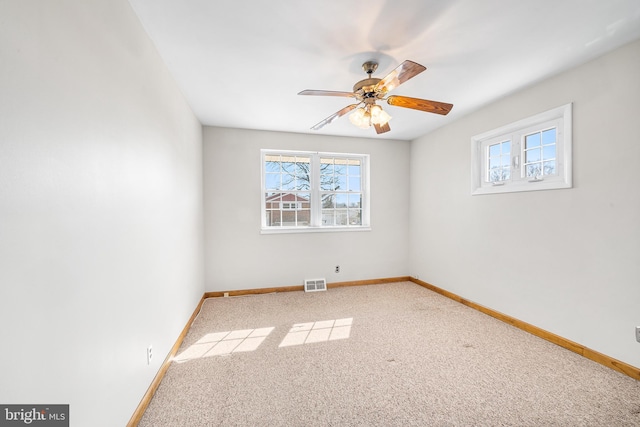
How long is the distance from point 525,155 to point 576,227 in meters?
0.93

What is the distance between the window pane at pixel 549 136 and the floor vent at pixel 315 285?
325cm

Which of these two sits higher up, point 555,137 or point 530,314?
point 555,137

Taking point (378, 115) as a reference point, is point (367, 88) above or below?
above

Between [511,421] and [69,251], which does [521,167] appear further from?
[69,251]

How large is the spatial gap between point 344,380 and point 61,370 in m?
1.64

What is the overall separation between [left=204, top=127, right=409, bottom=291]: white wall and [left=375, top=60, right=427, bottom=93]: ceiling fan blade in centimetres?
231

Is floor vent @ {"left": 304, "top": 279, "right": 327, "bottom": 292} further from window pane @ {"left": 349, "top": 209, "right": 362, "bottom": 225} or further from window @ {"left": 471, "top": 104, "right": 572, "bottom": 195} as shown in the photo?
window @ {"left": 471, "top": 104, "right": 572, "bottom": 195}

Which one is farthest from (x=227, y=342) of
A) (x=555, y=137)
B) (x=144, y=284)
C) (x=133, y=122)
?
(x=555, y=137)

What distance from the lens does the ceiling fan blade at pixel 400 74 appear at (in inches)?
63.8

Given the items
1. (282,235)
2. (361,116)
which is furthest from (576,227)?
(282,235)

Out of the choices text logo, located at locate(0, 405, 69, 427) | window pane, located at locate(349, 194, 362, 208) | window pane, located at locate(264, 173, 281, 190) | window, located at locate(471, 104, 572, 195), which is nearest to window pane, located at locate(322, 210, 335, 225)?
window pane, located at locate(349, 194, 362, 208)

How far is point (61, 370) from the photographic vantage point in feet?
3.13

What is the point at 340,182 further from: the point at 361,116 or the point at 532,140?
the point at 532,140

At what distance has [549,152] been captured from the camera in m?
2.59
